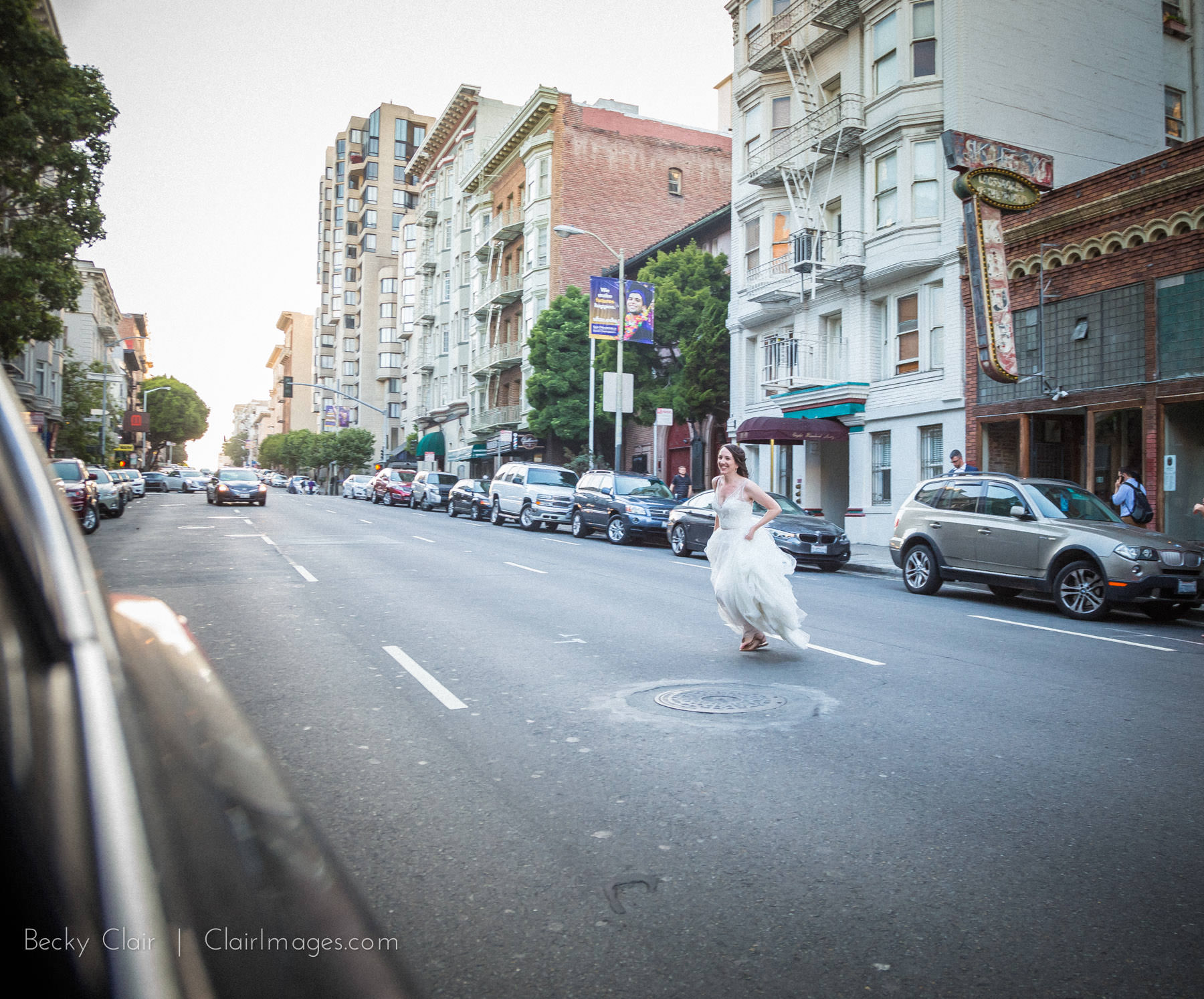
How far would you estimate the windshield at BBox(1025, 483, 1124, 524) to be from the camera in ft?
42.7

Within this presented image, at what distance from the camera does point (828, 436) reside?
85.6ft

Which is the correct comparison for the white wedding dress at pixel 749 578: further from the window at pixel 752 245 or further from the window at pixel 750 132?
the window at pixel 750 132

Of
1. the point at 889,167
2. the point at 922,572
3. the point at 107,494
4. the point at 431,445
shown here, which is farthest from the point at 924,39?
the point at 431,445

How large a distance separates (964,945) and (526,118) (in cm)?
5074

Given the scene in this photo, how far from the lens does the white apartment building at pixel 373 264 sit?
98.8m

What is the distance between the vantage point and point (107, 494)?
28.7m

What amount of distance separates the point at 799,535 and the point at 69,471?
1804cm

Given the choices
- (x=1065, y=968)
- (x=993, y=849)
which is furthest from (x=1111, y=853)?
(x=1065, y=968)

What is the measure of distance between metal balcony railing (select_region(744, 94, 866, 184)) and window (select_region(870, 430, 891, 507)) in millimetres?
8017

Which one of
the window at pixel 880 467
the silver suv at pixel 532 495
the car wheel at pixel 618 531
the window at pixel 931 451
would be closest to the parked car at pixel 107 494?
the silver suv at pixel 532 495

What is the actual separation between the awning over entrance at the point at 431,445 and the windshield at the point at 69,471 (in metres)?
39.8

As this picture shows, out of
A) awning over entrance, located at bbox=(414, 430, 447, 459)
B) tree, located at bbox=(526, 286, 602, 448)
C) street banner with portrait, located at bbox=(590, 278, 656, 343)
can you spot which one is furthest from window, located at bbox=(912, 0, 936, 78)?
awning over entrance, located at bbox=(414, 430, 447, 459)

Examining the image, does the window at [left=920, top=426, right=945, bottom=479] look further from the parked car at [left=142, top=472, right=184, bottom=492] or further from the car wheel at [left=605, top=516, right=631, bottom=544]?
the parked car at [left=142, top=472, right=184, bottom=492]

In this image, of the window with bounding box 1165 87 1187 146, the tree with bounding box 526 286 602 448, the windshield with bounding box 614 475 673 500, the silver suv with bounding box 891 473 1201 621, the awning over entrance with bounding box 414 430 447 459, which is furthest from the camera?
the awning over entrance with bounding box 414 430 447 459
